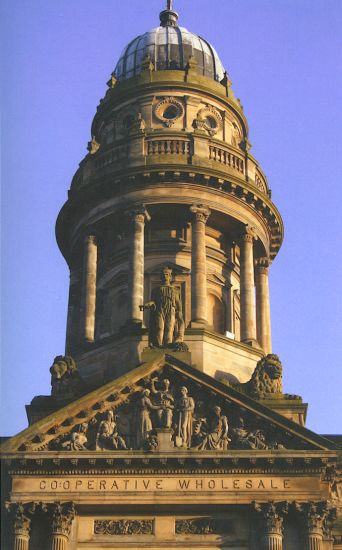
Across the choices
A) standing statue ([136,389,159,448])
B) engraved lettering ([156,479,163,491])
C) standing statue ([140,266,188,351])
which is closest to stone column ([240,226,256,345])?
standing statue ([140,266,188,351])

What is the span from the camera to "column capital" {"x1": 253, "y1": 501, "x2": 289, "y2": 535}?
37625mm

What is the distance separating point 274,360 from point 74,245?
449 inches

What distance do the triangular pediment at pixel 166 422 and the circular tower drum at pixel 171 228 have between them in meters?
5.14

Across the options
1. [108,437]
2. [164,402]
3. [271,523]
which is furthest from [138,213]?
[271,523]

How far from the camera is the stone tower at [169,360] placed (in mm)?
38094

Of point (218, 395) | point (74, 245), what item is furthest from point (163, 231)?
point (218, 395)

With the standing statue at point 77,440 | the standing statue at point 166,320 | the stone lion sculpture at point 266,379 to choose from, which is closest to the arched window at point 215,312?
the stone lion sculpture at point 266,379

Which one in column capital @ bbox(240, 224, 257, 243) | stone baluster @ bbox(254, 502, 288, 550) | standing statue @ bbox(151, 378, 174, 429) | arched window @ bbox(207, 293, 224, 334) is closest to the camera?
stone baluster @ bbox(254, 502, 288, 550)

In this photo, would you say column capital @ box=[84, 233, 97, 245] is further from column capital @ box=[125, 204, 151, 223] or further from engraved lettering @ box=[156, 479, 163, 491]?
engraved lettering @ box=[156, 479, 163, 491]

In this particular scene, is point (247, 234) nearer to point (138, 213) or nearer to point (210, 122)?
point (138, 213)

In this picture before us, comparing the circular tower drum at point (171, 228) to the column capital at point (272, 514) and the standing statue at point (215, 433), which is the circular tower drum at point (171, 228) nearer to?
the standing statue at point (215, 433)

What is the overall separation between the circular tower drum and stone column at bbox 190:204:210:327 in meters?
0.05

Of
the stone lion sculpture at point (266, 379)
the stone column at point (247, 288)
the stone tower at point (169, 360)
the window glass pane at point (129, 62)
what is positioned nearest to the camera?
the stone tower at point (169, 360)

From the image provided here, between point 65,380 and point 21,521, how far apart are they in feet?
22.2
